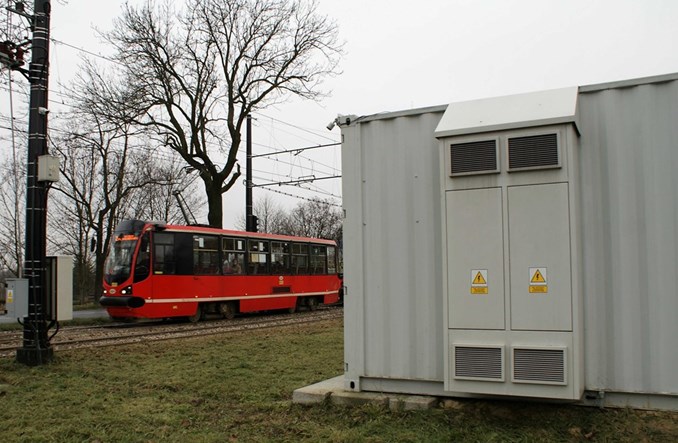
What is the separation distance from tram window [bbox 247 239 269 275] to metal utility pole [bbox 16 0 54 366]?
1195 cm

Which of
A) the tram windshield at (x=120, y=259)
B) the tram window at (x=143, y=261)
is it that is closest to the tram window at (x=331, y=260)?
the tram window at (x=143, y=261)

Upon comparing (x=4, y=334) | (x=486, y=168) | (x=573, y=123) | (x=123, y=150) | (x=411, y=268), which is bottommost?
(x=4, y=334)

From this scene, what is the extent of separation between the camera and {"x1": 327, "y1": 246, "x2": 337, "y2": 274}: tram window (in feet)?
88.1

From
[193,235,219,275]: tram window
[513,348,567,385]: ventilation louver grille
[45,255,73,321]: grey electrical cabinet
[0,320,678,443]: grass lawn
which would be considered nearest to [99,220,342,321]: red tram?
[193,235,219,275]: tram window

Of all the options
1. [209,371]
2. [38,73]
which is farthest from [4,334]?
[209,371]

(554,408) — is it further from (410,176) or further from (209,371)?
(209,371)

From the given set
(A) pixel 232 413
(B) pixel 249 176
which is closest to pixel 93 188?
(B) pixel 249 176

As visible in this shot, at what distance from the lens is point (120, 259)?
1820 cm

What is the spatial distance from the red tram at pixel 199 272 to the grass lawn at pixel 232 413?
8271 millimetres

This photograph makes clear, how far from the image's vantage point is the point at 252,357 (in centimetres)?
998

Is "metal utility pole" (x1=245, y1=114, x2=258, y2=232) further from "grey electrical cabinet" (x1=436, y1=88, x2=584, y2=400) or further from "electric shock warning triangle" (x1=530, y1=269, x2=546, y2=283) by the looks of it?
"electric shock warning triangle" (x1=530, y1=269, x2=546, y2=283)

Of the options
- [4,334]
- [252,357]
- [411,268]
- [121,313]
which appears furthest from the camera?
[121,313]

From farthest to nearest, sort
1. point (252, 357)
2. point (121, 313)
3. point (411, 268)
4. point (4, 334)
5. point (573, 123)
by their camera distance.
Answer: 1. point (121, 313)
2. point (4, 334)
3. point (252, 357)
4. point (411, 268)
5. point (573, 123)

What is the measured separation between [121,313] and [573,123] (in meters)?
15.7
